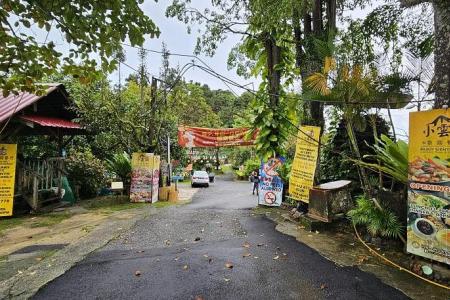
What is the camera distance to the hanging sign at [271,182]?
388 inches

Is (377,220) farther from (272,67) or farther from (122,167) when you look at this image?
(122,167)

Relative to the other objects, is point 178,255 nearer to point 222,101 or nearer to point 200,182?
point 200,182

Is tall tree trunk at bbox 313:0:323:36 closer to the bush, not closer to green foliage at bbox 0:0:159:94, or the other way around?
green foliage at bbox 0:0:159:94

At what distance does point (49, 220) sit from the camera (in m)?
8.59

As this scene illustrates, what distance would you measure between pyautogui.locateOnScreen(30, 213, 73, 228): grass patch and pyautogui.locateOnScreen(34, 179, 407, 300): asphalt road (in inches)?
111

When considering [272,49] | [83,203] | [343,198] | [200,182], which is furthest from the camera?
[200,182]

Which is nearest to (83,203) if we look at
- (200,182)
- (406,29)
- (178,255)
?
(178,255)

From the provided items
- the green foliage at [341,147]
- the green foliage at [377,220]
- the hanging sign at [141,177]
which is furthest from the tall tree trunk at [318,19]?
the hanging sign at [141,177]

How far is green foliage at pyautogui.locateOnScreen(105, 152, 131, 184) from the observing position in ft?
38.7

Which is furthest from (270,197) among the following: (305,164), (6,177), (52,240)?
(6,177)

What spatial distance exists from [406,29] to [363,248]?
4.82 meters

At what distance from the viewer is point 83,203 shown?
37.4 ft

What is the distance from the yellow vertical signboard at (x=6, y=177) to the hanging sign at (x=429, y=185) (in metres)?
8.45

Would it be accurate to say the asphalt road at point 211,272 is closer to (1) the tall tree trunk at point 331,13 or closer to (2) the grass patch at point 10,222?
(2) the grass patch at point 10,222
